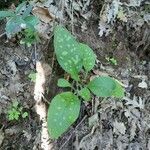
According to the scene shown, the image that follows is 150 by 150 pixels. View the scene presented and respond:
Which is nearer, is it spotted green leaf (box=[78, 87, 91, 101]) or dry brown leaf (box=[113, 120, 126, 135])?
spotted green leaf (box=[78, 87, 91, 101])

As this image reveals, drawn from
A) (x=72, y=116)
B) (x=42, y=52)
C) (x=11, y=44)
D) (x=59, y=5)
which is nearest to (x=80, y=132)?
(x=72, y=116)

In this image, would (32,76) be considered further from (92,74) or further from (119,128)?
(119,128)

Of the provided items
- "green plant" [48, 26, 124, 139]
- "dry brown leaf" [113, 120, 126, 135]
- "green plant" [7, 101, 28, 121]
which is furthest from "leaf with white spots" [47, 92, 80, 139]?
"dry brown leaf" [113, 120, 126, 135]

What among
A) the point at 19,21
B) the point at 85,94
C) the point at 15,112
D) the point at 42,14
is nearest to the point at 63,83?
the point at 85,94

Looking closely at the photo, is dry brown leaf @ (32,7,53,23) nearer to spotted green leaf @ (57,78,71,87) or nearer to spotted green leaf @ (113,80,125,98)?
spotted green leaf @ (57,78,71,87)

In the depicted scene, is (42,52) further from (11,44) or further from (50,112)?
(50,112)

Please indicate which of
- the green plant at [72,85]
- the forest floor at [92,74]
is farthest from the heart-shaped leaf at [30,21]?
the forest floor at [92,74]

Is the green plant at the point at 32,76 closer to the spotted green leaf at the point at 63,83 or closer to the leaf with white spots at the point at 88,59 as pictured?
the spotted green leaf at the point at 63,83
